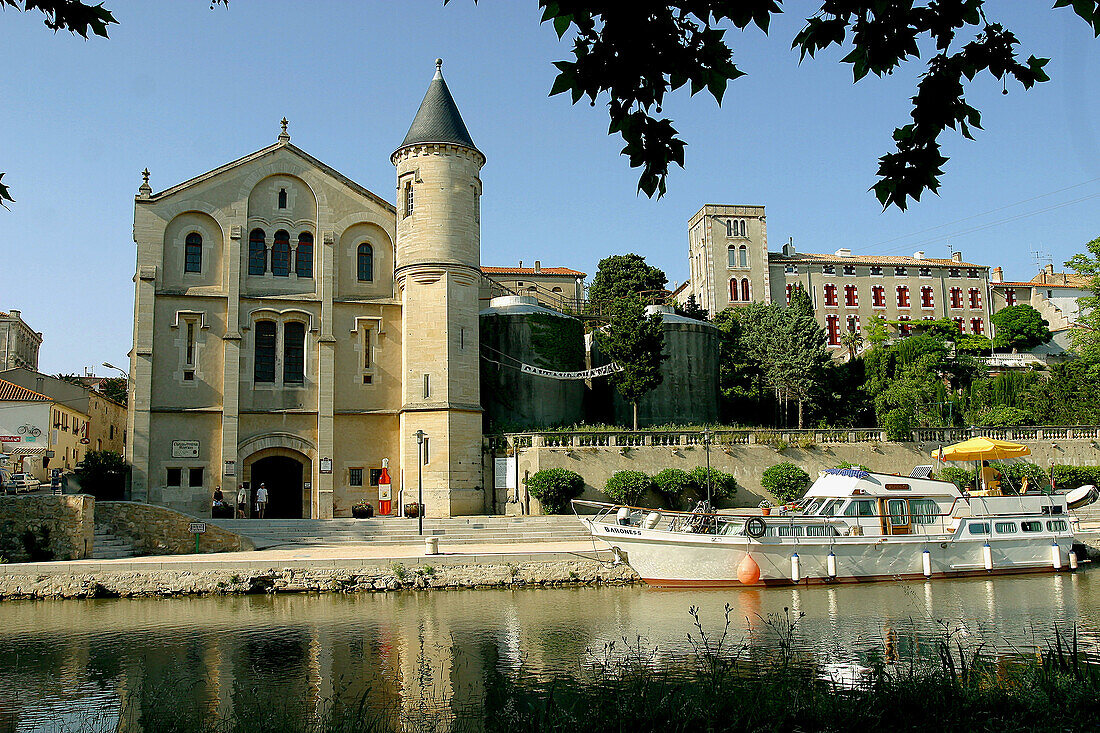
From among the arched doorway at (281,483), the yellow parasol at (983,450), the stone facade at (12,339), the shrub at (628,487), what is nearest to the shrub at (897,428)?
the yellow parasol at (983,450)

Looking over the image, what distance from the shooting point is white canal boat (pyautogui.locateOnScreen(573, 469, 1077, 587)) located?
21375 millimetres

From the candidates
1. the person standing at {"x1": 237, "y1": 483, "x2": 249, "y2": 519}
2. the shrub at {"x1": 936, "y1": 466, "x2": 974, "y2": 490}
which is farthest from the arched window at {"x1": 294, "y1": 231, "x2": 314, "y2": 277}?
the shrub at {"x1": 936, "y1": 466, "x2": 974, "y2": 490}

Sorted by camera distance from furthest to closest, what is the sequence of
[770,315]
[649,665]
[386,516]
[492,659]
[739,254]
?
[739,254] < [770,315] < [386,516] < [492,659] < [649,665]

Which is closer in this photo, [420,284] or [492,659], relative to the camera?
[492,659]

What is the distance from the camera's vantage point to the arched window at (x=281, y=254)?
35.5 metres

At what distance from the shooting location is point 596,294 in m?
60.7

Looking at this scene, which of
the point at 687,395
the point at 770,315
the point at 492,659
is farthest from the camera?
the point at 770,315

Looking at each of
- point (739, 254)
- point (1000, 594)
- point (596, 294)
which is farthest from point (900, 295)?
point (1000, 594)

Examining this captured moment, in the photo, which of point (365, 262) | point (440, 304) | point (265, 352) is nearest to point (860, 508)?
point (440, 304)

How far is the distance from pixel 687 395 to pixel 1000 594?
70.2 feet

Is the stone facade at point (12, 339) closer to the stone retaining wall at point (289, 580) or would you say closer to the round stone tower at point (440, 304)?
the round stone tower at point (440, 304)

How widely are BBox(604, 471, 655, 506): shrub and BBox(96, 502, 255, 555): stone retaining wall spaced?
44.2 ft

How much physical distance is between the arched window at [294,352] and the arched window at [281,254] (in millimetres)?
2172

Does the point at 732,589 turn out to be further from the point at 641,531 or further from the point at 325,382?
the point at 325,382
